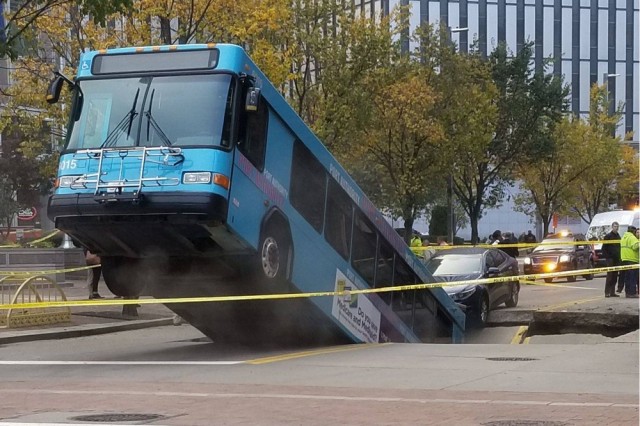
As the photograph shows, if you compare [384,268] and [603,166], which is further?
[603,166]

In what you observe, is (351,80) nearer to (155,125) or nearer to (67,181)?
(155,125)

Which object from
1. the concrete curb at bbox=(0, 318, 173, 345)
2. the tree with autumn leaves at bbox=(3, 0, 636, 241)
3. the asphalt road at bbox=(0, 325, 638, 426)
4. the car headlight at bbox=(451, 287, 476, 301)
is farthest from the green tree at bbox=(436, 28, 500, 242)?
the asphalt road at bbox=(0, 325, 638, 426)

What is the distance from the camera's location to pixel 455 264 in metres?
23.3

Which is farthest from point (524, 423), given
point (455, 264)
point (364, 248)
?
point (455, 264)

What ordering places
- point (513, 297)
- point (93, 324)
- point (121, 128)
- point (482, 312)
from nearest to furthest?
point (121, 128), point (93, 324), point (482, 312), point (513, 297)

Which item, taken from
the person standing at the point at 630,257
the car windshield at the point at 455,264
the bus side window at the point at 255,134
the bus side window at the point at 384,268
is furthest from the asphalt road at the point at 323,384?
the person standing at the point at 630,257

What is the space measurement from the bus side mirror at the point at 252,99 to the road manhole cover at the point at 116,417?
4.76 meters

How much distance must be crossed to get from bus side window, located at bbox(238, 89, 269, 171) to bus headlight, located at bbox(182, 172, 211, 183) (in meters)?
0.69

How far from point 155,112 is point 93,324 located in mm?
8212

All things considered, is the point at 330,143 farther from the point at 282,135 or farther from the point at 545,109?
the point at 545,109

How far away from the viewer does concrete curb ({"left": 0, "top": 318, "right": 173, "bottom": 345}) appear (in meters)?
17.8

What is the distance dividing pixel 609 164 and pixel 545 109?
30.8ft

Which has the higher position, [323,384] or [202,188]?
[202,188]

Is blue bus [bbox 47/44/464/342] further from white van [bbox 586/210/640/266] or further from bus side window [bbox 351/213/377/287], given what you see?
white van [bbox 586/210/640/266]
